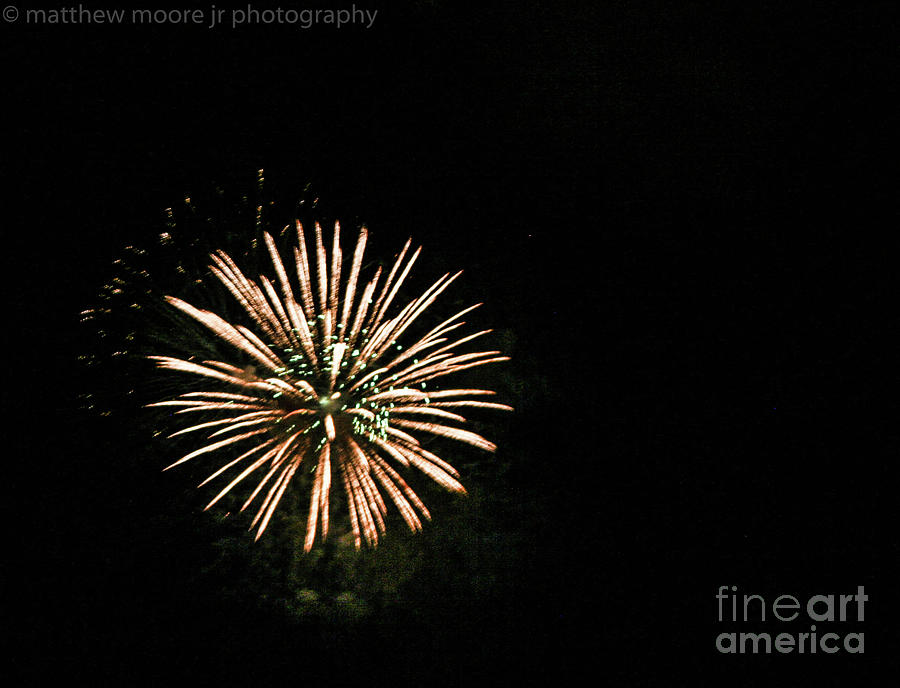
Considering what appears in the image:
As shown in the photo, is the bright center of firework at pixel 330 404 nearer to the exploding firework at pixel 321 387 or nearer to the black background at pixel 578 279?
the exploding firework at pixel 321 387

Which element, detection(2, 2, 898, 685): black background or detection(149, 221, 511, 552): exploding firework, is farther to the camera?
detection(2, 2, 898, 685): black background

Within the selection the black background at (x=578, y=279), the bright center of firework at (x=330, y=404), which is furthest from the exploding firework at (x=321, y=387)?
the black background at (x=578, y=279)

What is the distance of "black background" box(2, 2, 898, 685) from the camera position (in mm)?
5484

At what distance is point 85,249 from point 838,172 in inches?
361

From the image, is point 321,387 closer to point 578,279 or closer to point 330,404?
point 330,404

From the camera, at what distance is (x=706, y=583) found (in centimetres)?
571

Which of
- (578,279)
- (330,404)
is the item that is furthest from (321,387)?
(578,279)

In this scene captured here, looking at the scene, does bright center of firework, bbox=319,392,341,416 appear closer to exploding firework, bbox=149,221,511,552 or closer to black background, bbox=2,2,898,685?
exploding firework, bbox=149,221,511,552

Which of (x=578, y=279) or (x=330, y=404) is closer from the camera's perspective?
(x=330, y=404)

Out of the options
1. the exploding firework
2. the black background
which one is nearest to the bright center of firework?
the exploding firework

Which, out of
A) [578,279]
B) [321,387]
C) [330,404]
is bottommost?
[330,404]

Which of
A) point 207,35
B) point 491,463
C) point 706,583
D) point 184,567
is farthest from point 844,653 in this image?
point 207,35

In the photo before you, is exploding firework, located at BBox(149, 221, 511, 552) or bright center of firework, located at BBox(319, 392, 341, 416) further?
bright center of firework, located at BBox(319, 392, 341, 416)

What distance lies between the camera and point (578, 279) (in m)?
6.99
